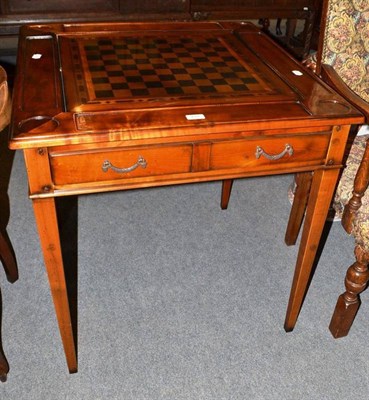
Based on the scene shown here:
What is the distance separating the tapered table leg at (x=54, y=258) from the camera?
129 cm

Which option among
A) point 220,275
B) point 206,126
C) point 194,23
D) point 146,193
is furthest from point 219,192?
point 206,126

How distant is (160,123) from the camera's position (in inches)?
49.1

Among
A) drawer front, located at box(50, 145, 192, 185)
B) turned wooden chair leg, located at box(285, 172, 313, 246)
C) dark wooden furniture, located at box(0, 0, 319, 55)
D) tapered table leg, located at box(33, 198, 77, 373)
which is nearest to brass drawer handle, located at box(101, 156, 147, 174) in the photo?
drawer front, located at box(50, 145, 192, 185)

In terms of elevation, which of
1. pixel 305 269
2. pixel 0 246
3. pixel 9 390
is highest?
pixel 305 269

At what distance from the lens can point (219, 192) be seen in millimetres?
2592

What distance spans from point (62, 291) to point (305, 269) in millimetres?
812

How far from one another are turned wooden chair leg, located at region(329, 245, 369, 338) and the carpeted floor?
6 centimetres

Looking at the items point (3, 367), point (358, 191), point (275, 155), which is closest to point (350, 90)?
point (358, 191)

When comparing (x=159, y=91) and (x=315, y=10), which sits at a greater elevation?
(x=159, y=91)

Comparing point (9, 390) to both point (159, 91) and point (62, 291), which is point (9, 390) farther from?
point (159, 91)

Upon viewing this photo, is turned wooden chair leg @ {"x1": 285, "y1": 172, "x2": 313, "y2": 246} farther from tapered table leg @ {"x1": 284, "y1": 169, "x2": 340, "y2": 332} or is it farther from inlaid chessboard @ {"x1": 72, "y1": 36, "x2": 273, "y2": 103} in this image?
inlaid chessboard @ {"x1": 72, "y1": 36, "x2": 273, "y2": 103}

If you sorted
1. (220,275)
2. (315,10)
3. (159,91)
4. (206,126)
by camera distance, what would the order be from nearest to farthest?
(206,126) → (159,91) → (220,275) → (315,10)

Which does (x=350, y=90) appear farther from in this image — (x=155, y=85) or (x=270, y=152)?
(x=155, y=85)

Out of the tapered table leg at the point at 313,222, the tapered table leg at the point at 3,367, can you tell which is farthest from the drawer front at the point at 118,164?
the tapered table leg at the point at 3,367
